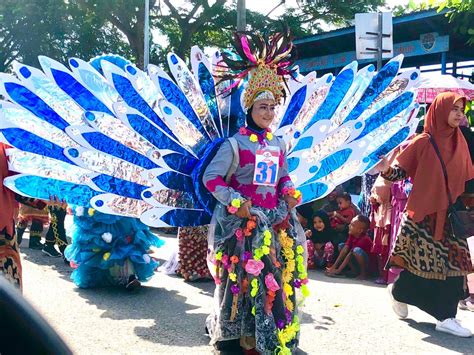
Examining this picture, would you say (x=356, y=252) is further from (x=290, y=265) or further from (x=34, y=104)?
(x=34, y=104)

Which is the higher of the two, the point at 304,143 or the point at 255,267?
the point at 304,143

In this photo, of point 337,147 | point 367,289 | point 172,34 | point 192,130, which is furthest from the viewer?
point 172,34

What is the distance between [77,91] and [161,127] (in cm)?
58

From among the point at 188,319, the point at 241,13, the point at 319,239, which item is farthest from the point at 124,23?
the point at 188,319

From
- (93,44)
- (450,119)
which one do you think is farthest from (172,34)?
(450,119)

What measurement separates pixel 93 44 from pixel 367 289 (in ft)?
59.6

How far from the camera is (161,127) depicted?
3795 millimetres

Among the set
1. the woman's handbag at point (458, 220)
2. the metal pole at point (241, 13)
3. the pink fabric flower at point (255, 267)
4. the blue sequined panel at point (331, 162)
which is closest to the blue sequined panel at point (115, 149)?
the pink fabric flower at point (255, 267)

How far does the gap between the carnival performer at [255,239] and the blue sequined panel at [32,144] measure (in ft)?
2.95

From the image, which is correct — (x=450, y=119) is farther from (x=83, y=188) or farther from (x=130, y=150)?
(x=83, y=188)

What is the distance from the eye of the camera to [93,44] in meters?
21.9

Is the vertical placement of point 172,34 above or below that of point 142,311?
above

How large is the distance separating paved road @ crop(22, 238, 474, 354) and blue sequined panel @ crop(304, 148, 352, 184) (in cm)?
121

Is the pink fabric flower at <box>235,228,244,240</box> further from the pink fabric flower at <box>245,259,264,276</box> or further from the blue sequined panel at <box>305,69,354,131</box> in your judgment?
the blue sequined panel at <box>305,69,354,131</box>
